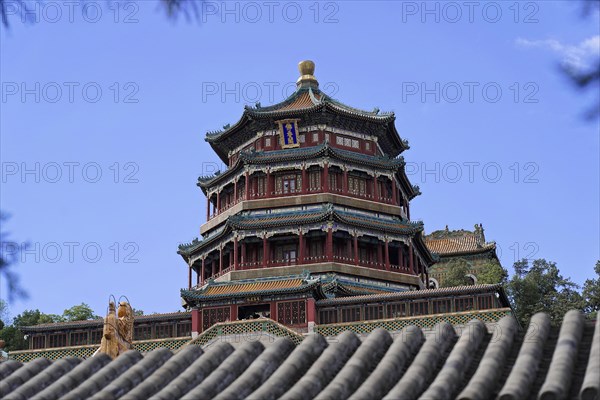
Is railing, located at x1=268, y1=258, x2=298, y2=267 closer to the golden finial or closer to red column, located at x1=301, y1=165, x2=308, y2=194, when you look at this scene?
red column, located at x1=301, y1=165, x2=308, y2=194

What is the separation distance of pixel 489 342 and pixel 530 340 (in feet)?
1.89

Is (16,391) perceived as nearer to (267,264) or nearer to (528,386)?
(528,386)

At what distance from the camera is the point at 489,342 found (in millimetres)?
12102

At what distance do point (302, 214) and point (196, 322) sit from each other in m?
7.67

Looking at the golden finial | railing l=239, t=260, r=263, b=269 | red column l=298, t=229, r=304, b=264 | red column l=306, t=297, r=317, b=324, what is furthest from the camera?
the golden finial

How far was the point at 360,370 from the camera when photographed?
1143cm

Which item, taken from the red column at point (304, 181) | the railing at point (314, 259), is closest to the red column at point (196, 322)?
the railing at point (314, 259)

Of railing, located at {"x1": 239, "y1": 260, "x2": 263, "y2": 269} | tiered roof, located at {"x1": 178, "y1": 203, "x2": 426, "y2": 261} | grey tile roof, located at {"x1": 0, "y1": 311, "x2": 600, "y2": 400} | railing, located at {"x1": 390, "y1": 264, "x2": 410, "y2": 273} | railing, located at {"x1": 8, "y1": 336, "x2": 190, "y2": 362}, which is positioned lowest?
grey tile roof, located at {"x1": 0, "y1": 311, "x2": 600, "y2": 400}

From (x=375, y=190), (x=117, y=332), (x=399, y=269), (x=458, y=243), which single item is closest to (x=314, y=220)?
(x=375, y=190)

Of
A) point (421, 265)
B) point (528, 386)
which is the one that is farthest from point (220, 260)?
point (528, 386)

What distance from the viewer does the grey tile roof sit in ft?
34.7

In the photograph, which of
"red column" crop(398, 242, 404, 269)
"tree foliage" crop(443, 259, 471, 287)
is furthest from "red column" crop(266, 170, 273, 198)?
"tree foliage" crop(443, 259, 471, 287)

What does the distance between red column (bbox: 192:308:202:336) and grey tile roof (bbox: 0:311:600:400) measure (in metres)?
28.4

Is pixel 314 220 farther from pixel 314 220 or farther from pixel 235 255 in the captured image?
pixel 235 255
